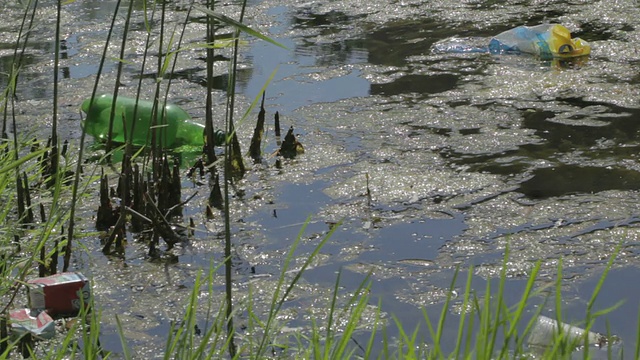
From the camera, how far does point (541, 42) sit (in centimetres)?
653

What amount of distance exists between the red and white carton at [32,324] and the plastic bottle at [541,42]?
4.05 metres

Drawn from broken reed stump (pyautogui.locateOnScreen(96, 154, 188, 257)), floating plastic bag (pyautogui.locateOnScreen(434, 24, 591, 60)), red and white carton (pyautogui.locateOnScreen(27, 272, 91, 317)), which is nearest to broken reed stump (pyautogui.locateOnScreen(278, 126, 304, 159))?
broken reed stump (pyautogui.locateOnScreen(96, 154, 188, 257))

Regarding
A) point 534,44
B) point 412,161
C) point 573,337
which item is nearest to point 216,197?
point 412,161

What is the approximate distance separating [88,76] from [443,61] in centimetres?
214

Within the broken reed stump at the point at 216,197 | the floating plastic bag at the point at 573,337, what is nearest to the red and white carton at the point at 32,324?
the broken reed stump at the point at 216,197

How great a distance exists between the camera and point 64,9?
8.98 metres

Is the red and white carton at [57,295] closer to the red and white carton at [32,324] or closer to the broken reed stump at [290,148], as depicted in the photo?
the red and white carton at [32,324]

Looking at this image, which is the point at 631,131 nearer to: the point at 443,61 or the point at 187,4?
the point at 443,61

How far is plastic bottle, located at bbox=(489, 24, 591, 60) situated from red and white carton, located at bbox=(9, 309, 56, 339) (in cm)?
405

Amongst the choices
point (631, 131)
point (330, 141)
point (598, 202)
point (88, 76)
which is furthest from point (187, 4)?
point (598, 202)

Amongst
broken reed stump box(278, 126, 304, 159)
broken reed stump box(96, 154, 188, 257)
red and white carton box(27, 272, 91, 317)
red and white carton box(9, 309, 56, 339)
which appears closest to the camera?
red and white carton box(9, 309, 56, 339)

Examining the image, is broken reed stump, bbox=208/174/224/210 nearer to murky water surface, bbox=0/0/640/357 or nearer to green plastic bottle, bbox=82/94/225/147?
murky water surface, bbox=0/0/640/357

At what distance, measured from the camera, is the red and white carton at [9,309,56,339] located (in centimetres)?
309

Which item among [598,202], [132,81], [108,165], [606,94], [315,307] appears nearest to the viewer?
[315,307]
